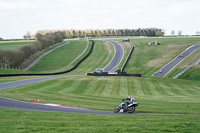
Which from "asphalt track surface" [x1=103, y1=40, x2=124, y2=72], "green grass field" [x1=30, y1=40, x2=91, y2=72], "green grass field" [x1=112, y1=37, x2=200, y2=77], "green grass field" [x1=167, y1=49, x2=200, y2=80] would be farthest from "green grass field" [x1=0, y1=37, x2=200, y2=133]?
"green grass field" [x1=30, y1=40, x2=91, y2=72]

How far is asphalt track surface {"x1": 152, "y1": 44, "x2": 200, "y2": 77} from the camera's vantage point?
7938 cm

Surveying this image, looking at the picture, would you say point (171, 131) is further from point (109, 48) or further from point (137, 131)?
point (109, 48)

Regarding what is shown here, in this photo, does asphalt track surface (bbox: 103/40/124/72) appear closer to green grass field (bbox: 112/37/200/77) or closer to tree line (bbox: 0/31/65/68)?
green grass field (bbox: 112/37/200/77)

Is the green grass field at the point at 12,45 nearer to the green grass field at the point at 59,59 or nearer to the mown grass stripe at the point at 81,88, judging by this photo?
the green grass field at the point at 59,59

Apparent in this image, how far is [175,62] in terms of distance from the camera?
89.1 m

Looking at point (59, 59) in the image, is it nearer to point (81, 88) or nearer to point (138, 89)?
point (81, 88)

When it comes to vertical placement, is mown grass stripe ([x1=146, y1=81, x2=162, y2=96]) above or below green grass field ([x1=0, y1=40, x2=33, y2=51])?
below

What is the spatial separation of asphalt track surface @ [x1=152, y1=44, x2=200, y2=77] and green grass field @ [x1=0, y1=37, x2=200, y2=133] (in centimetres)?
255

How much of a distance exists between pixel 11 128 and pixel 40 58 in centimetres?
10666

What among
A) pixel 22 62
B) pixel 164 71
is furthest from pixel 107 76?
pixel 22 62

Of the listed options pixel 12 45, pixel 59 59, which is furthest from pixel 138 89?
pixel 12 45

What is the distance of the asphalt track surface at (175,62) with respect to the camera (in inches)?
3125

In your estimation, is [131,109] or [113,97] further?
[113,97]

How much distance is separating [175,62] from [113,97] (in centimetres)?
5906
